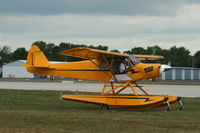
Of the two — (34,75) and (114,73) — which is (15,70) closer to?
(34,75)

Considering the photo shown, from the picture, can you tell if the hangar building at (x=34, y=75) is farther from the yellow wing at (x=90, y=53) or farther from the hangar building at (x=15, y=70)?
the yellow wing at (x=90, y=53)

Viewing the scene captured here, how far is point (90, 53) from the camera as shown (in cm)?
1792

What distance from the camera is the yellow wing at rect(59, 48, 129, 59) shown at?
1717cm

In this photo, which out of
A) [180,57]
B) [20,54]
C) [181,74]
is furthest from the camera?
[20,54]

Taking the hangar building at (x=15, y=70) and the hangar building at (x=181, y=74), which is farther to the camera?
the hangar building at (x=15, y=70)

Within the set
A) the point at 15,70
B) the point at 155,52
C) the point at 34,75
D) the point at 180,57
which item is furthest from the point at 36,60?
the point at 180,57

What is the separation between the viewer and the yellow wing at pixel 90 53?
17.2 meters

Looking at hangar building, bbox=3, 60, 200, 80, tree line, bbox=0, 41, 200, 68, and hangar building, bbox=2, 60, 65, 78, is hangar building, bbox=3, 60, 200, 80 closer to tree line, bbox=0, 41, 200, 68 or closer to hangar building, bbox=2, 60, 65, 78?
hangar building, bbox=2, 60, 65, 78

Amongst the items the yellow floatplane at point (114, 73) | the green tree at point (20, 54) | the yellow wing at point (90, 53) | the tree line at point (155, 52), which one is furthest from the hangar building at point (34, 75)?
the yellow wing at point (90, 53)

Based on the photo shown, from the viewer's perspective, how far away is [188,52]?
435 ft

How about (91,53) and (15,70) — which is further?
(15,70)

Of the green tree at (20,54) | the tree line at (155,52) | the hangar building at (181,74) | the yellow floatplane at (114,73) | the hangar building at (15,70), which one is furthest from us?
the green tree at (20,54)

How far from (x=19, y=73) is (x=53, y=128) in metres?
83.8

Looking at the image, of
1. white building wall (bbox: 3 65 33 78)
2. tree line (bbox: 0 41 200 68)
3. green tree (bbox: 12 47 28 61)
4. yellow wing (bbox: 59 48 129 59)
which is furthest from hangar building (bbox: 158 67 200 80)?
yellow wing (bbox: 59 48 129 59)
